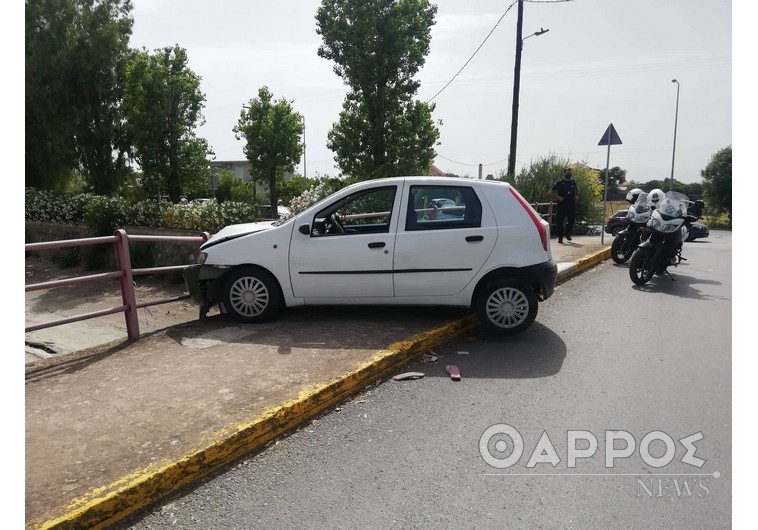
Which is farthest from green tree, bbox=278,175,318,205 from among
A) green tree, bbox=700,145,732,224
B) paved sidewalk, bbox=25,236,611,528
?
paved sidewalk, bbox=25,236,611,528

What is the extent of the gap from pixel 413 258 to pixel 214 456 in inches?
123

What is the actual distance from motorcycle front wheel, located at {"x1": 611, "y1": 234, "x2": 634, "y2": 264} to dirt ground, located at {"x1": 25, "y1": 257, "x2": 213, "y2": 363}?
8.42m

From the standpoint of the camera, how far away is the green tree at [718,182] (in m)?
43.3

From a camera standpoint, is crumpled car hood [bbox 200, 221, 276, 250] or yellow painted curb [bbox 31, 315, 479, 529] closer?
yellow painted curb [bbox 31, 315, 479, 529]

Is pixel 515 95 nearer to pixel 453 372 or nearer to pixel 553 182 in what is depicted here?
pixel 553 182

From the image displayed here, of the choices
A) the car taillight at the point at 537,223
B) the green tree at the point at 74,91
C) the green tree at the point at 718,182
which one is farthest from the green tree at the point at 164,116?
the green tree at the point at 718,182

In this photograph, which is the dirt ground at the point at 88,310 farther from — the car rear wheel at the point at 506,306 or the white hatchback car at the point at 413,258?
the car rear wheel at the point at 506,306

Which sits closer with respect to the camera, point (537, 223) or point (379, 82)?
point (537, 223)

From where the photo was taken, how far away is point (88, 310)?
11.7 metres

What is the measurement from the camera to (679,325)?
6.63m

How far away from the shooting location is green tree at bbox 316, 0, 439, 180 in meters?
15.5

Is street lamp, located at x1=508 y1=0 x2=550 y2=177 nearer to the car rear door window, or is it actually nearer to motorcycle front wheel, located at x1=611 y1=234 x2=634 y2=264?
motorcycle front wheel, located at x1=611 y1=234 x2=634 y2=264

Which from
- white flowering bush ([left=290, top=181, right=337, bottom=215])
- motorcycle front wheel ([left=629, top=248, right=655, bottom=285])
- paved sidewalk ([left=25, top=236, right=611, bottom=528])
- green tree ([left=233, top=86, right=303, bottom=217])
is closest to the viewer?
paved sidewalk ([left=25, top=236, right=611, bottom=528])

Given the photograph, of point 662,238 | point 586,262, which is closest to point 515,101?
Answer: point 586,262
